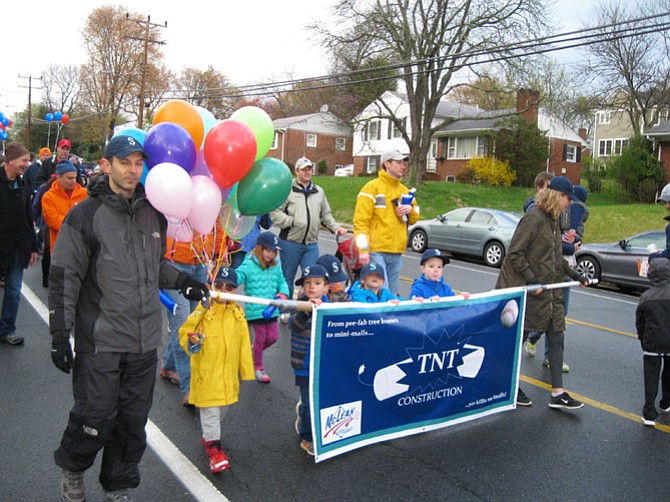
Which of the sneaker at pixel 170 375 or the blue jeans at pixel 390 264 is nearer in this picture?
the sneaker at pixel 170 375

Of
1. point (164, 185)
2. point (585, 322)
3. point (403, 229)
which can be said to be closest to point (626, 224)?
point (585, 322)

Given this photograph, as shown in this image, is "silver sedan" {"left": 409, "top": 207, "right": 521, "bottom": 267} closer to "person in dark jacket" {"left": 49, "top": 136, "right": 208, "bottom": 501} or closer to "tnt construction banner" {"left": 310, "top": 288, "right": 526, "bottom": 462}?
"tnt construction banner" {"left": 310, "top": 288, "right": 526, "bottom": 462}

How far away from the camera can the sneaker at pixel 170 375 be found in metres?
5.26

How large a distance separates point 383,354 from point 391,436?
24.0 inches

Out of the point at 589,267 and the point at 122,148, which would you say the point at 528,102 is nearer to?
the point at 589,267

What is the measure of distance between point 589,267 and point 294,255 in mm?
8476

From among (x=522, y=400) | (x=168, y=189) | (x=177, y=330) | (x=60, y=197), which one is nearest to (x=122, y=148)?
(x=168, y=189)

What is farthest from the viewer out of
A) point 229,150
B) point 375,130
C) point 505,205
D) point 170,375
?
point 375,130

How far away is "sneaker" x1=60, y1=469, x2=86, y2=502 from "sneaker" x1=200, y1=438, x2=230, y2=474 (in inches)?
31.4

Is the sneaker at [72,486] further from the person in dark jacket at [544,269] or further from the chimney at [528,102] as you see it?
the chimney at [528,102]

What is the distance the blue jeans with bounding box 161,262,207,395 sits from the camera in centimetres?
454

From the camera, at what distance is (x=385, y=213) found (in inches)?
229

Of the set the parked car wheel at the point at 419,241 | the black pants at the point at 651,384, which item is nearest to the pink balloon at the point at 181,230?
the black pants at the point at 651,384

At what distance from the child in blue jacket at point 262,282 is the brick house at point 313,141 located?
50544mm
